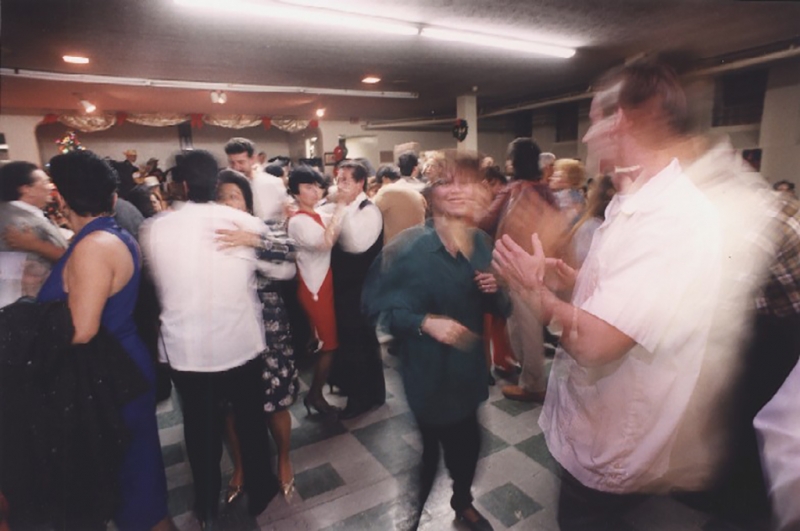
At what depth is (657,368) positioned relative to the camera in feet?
3.67

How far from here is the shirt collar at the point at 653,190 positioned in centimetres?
109

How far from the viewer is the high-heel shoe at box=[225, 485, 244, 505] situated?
2355 mm

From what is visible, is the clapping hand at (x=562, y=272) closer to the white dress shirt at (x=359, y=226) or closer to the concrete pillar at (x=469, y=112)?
the white dress shirt at (x=359, y=226)

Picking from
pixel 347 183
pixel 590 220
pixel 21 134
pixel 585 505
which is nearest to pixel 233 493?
pixel 585 505

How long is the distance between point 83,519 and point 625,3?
5673 mm

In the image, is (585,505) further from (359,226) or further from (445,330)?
(359,226)

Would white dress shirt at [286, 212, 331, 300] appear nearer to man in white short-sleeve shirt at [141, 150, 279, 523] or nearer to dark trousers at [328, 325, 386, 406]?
dark trousers at [328, 325, 386, 406]

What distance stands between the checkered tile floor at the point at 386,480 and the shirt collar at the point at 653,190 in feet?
5.81

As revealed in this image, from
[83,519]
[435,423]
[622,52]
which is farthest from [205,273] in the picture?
[622,52]

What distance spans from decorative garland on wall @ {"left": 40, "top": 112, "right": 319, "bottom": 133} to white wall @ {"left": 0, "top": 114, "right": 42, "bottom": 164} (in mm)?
288

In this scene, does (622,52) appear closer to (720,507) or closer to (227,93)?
(720,507)

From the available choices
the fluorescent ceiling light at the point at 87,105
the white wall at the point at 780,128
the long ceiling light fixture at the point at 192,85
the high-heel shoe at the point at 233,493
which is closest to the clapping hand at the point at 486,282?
the high-heel shoe at the point at 233,493

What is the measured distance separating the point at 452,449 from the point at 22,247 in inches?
86.3

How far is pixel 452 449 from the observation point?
1.92 meters
